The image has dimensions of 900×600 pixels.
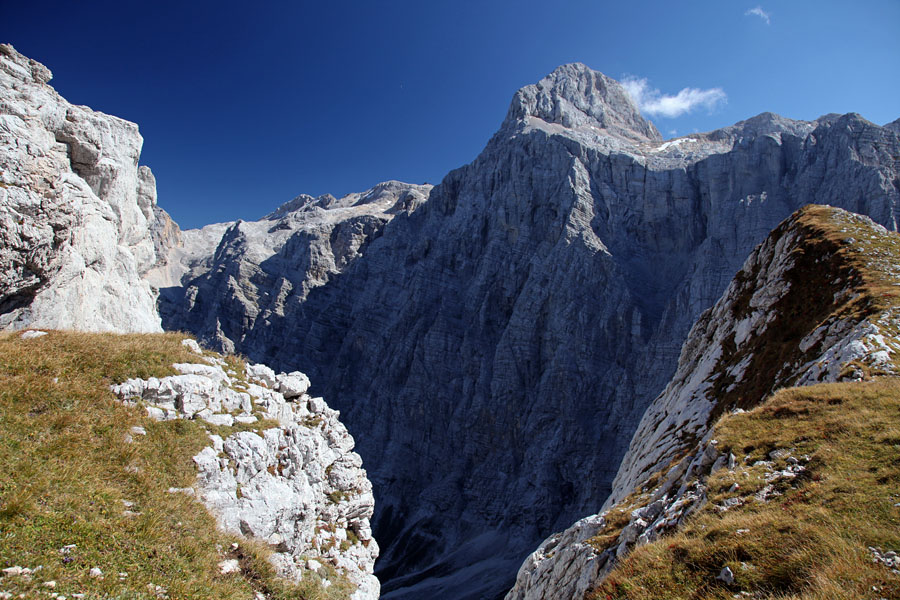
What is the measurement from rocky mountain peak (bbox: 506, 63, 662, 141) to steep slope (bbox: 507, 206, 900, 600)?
461 feet

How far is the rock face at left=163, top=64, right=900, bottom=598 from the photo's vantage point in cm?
10200

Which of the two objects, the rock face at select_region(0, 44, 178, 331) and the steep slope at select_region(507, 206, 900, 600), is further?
the rock face at select_region(0, 44, 178, 331)

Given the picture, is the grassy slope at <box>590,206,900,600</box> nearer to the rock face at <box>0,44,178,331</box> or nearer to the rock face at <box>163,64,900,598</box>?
the rock face at <box>0,44,178,331</box>

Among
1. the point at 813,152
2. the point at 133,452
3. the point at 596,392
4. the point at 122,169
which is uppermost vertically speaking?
the point at 813,152

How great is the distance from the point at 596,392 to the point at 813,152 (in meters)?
77.6

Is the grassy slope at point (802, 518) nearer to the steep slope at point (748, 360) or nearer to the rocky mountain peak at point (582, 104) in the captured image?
the steep slope at point (748, 360)

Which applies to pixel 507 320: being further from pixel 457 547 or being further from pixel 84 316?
pixel 84 316

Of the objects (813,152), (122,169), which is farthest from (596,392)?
(122,169)

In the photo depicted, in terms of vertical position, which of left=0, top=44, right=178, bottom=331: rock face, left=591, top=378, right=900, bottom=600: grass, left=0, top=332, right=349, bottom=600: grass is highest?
left=0, top=44, right=178, bottom=331: rock face

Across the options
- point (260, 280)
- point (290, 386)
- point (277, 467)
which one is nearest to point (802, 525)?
point (277, 467)

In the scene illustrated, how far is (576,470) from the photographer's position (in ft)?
335

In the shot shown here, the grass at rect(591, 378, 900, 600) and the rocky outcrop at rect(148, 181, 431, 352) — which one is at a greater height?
the rocky outcrop at rect(148, 181, 431, 352)

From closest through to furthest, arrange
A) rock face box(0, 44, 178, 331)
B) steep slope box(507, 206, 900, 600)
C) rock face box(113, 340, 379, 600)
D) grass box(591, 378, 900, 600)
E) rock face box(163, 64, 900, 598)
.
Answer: grass box(591, 378, 900, 600) < steep slope box(507, 206, 900, 600) < rock face box(113, 340, 379, 600) < rock face box(0, 44, 178, 331) < rock face box(163, 64, 900, 598)

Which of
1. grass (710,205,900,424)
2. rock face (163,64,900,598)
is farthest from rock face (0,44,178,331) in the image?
rock face (163,64,900,598)
